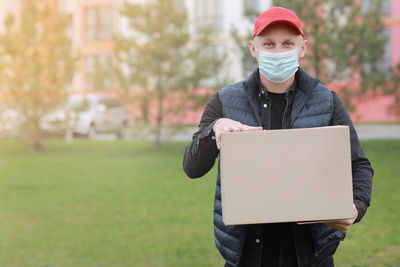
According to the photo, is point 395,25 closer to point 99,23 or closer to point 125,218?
point 99,23

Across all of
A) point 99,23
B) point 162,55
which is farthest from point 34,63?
point 99,23

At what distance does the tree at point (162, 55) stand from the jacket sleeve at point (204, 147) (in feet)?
44.6

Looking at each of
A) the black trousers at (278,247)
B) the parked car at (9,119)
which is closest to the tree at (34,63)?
the parked car at (9,119)

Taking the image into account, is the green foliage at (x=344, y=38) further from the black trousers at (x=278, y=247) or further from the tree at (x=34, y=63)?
the black trousers at (x=278, y=247)

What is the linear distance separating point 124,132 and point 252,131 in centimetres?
1965

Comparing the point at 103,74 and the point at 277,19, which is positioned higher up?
the point at 277,19

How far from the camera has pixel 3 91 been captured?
17094mm

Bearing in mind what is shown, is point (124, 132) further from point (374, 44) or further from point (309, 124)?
point (309, 124)

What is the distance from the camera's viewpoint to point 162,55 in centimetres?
1577

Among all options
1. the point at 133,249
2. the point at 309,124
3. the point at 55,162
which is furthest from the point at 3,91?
the point at 309,124

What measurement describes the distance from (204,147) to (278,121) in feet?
1.22

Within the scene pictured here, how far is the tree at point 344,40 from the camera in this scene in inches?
555

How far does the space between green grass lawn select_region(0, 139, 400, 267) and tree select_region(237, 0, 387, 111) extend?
2.54 m

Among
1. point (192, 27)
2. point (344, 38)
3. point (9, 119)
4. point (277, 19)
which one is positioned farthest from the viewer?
point (192, 27)
